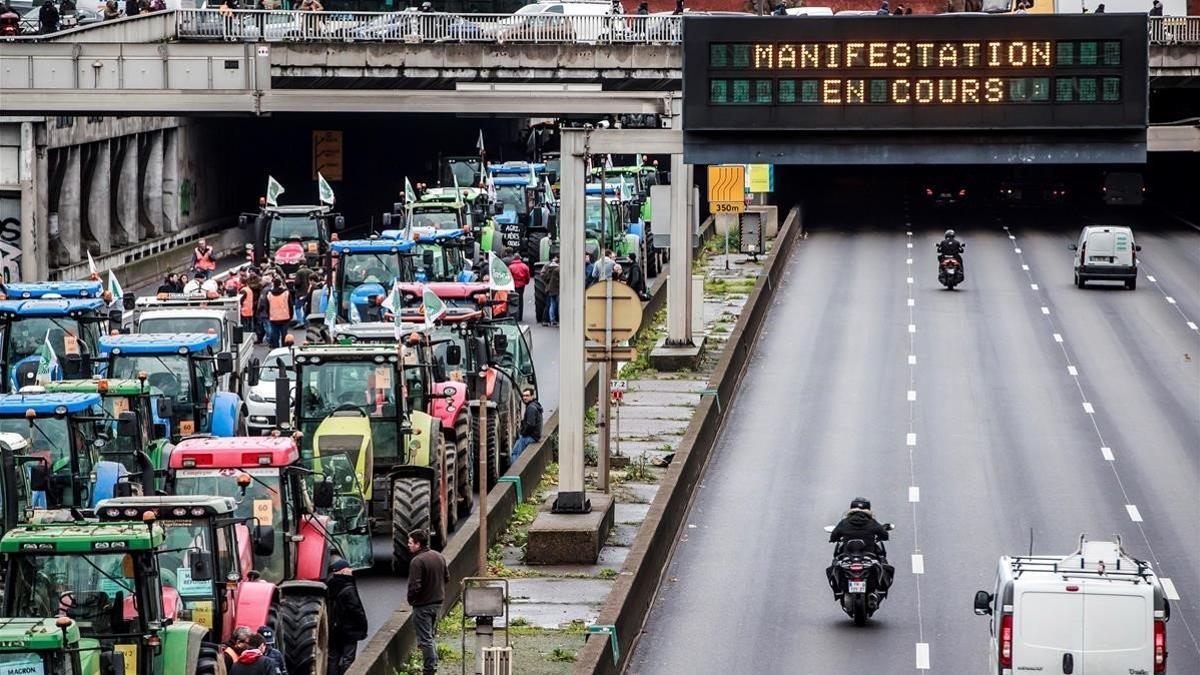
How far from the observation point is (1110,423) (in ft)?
133

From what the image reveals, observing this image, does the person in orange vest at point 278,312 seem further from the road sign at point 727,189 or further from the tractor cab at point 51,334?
the road sign at point 727,189

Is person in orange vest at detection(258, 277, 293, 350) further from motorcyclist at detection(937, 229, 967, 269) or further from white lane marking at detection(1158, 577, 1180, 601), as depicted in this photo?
white lane marking at detection(1158, 577, 1180, 601)

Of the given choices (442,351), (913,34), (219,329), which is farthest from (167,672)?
(219,329)

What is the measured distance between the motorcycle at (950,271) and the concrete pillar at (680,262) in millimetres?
12699

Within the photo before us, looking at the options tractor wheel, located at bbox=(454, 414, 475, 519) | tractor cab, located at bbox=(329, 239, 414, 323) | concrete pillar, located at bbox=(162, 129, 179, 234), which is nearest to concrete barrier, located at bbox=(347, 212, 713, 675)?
tractor wheel, located at bbox=(454, 414, 475, 519)

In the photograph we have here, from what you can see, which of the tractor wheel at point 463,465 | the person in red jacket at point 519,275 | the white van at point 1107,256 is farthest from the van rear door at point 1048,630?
the white van at point 1107,256

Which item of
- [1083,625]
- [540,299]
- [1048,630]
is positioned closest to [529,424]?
[1048,630]

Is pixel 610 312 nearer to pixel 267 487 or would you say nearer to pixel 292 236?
pixel 267 487

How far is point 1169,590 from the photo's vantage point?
93.1 ft

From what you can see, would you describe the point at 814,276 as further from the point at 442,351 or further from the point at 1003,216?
the point at 442,351

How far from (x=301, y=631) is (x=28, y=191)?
134ft

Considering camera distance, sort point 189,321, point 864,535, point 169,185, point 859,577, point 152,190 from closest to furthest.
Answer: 1. point 859,577
2. point 864,535
3. point 189,321
4. point 152,190
5. point 169,185

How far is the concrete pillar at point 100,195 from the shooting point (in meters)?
67.0

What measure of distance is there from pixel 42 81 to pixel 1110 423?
79.5ft
